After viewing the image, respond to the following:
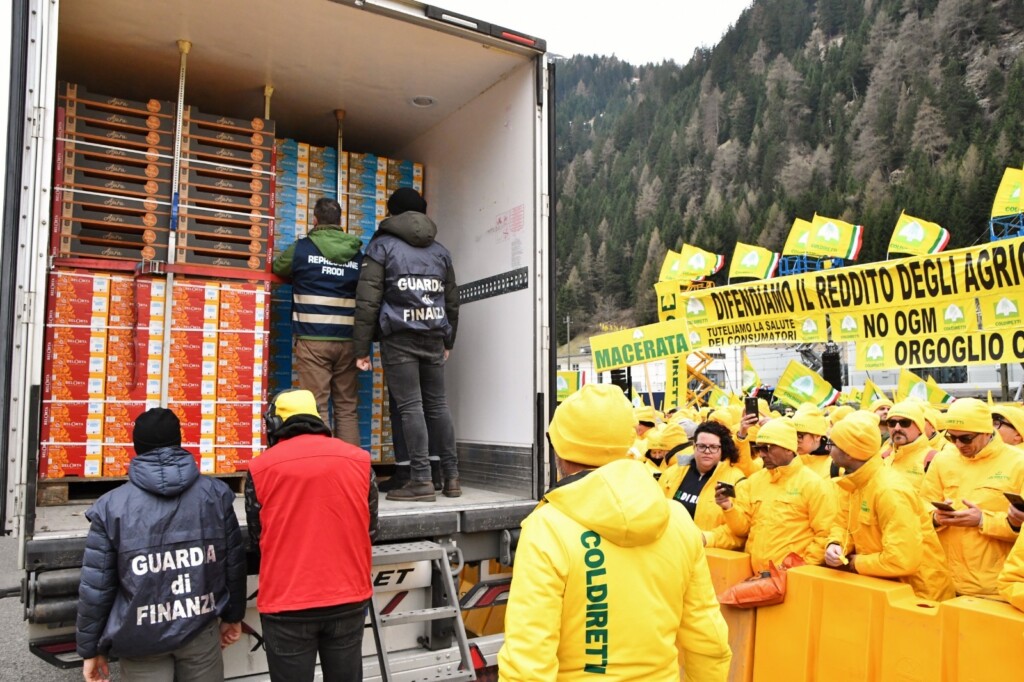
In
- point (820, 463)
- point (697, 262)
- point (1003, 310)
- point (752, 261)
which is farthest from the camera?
point (697, 262)

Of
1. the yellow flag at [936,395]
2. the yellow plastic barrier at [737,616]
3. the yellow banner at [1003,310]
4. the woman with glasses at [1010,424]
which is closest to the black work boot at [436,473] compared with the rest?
the yellow plastic barrier at [737,616]

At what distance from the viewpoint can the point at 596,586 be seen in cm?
221

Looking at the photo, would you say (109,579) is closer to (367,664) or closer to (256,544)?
(256,544)

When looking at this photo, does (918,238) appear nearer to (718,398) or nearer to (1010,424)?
(718,398)

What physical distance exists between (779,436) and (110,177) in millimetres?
4472

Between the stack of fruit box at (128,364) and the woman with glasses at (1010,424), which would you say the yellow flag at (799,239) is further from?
the stack of fruit box at (128,364)

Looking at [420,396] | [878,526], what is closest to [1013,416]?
[878,526]

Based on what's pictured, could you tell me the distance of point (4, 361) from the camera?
3.34m

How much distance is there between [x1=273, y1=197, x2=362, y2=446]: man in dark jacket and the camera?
5281 millimetres

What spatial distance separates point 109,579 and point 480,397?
2835 millimetres

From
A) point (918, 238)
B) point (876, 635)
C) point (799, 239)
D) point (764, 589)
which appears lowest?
point (876, 635)

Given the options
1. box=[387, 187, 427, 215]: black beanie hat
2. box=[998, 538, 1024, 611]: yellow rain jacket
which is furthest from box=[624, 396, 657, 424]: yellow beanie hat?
box=[998, 538, 1024, 611]: yellow rain jacket

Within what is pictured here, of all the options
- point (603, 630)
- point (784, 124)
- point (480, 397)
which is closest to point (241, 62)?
point (480, 397)

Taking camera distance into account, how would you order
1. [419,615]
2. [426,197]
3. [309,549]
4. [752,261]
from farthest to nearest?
[752,261] → [426,197] → [419,615] → [309,549]
